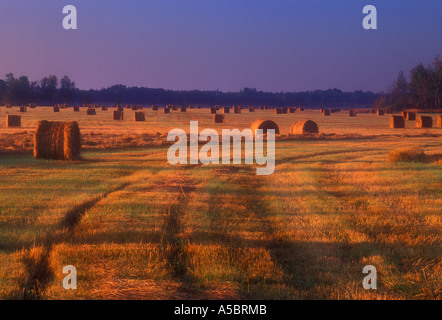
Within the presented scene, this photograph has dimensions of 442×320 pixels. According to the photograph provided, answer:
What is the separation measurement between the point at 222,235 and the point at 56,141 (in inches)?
515

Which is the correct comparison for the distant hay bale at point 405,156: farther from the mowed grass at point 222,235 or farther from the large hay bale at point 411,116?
the large hay bale at point 411,116

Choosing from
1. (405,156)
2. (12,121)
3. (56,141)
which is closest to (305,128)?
(405,156)

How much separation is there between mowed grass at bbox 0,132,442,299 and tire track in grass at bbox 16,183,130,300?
26 millimetres

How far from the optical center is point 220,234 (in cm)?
802

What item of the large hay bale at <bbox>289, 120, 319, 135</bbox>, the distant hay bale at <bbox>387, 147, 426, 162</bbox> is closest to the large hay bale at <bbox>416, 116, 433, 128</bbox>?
the large hay bale at <bbox>289, 120, 319, 135</bbox>

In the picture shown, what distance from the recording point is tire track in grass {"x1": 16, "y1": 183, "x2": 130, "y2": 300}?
18.2ft

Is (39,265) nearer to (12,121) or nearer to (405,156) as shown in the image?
(405,156)

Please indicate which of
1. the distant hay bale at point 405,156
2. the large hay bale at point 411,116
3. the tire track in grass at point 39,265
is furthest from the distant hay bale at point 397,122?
the tire track in grass at point 39,265

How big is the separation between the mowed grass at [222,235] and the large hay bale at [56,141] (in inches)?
172

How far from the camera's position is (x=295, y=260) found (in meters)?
6.88

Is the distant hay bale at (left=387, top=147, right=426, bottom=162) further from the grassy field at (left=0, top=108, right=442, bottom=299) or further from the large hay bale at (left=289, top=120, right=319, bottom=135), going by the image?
the large hay bale at (left=289, top=120, right=319, bottom=135)

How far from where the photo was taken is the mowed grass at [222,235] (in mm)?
5789
